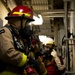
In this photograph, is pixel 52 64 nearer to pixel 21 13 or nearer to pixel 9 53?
pixel 21 13

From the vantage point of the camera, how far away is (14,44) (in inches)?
115

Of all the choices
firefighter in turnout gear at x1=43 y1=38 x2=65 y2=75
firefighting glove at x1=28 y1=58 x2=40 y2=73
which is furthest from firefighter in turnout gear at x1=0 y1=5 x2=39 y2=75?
firefighter in turnout gear at x1=43 y1=38 x2=65 y2=75

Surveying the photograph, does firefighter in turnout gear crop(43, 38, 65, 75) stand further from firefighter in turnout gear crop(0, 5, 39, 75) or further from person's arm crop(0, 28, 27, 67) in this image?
person's arm crop(0, 28, 27, 67)

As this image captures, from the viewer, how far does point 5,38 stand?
2822 mm

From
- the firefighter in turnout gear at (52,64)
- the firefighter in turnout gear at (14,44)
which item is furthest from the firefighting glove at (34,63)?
the firefighter in turnout gear at (52,64)

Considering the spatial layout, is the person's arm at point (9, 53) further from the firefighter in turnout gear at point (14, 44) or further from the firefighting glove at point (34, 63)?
the firefighting glove at point (34, 63)

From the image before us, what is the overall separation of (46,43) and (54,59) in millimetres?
566

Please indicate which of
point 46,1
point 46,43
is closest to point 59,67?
point 46,43

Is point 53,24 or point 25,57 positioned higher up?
point 25,57

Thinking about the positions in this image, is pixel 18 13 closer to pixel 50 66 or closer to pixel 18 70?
pixel 18 70

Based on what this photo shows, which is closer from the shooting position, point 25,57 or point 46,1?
point 25,57

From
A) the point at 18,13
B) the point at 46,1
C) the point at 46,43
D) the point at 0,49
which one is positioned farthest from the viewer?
the point at 46,1

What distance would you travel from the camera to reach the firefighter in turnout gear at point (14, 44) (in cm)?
277

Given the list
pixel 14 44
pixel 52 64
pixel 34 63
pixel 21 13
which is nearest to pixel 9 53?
pixel 14 44
